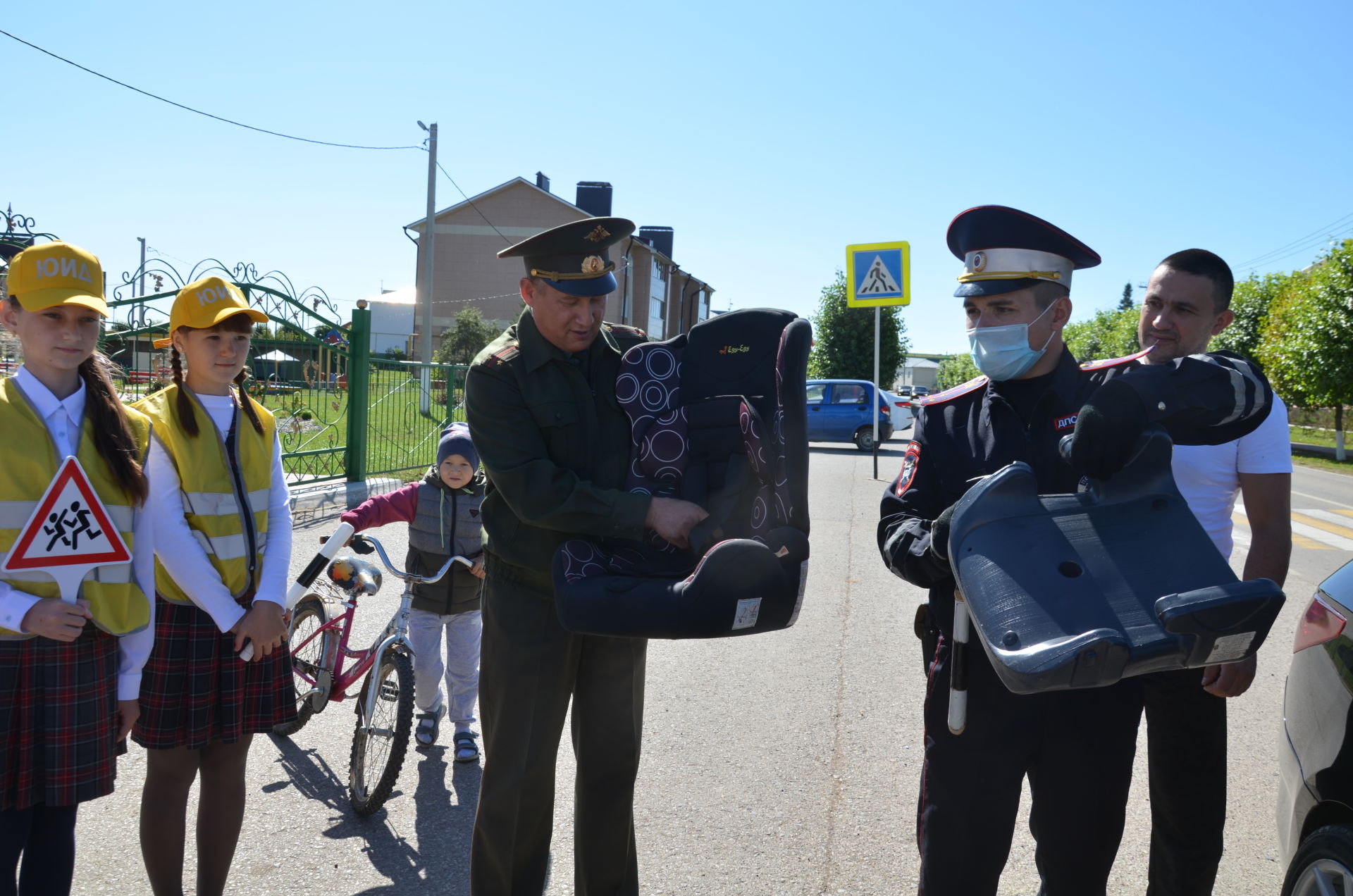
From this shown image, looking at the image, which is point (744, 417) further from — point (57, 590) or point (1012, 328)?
point (57, 590)

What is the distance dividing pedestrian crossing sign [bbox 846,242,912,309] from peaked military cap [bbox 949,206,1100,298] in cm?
1058

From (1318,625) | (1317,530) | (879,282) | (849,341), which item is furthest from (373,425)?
(849,341)

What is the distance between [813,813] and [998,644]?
225 cm

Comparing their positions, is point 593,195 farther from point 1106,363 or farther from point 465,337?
point 1106,363

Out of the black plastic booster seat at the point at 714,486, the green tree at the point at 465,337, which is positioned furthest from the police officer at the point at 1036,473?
the green tree at the point at 465,337

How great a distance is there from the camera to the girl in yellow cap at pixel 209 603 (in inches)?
107

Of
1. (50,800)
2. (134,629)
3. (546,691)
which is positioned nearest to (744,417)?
(546,691)

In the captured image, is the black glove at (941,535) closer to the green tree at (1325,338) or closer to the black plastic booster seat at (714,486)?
the black plastic booster seat at (714,486)

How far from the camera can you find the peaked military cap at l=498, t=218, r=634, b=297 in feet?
8.77

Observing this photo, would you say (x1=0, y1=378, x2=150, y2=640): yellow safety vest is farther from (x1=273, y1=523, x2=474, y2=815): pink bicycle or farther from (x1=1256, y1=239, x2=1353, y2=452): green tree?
(x1=1256, y1=239, x2=1353, y2=452): green tree

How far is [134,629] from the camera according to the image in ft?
8.24

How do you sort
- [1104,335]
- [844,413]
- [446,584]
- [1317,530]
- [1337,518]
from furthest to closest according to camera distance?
[1104,335] < [844,413] < [1337,518] < [1317,530] < [446,584]

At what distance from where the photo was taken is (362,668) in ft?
13.9

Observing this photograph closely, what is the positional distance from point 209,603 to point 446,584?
168cm
